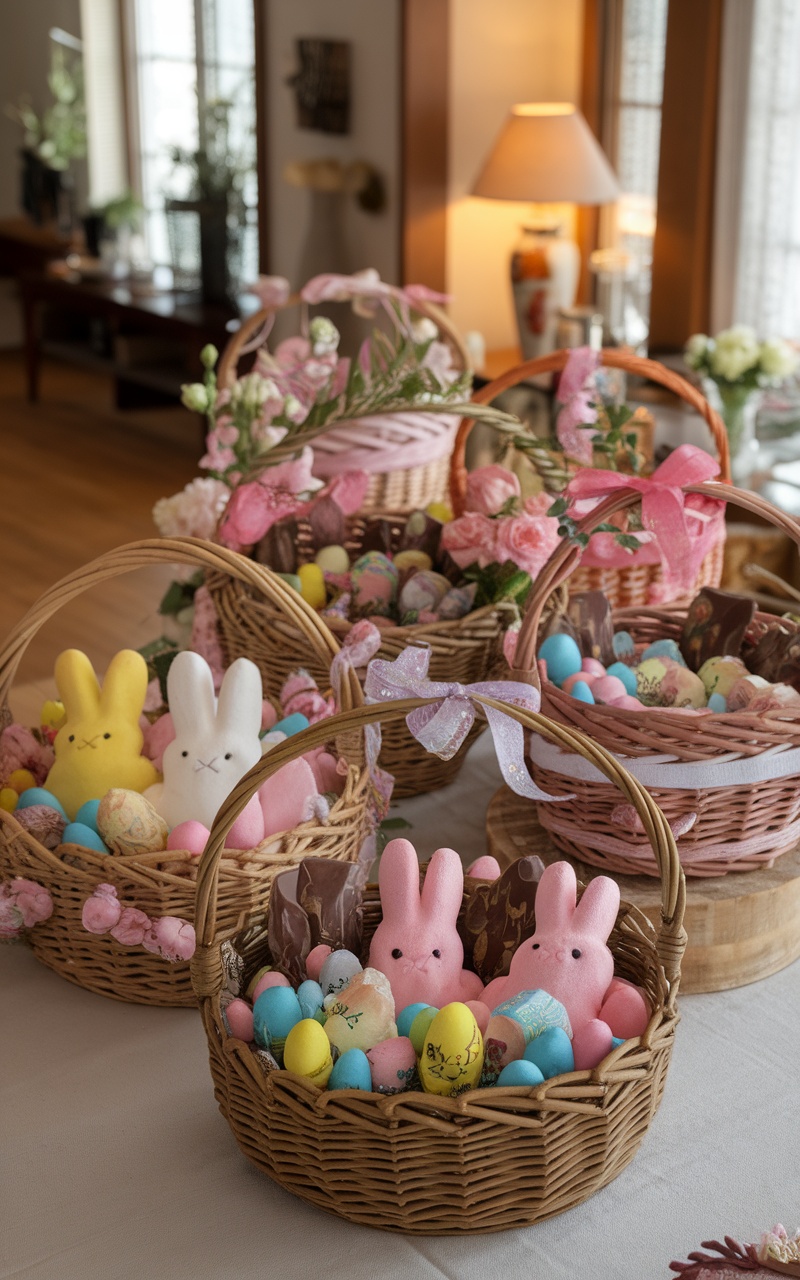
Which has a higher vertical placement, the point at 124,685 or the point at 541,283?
the point at 541,283

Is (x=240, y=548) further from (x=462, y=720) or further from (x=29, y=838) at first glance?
(x=462, y=720)

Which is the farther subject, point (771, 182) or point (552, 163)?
point (552, 163)

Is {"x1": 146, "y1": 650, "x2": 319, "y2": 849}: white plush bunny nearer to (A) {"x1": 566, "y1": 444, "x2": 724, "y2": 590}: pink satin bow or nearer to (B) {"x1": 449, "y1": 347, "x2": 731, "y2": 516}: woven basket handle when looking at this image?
(A) {"x1": 566, "y1": 444, "x2": 724, "y2": 590}: pink satin bow

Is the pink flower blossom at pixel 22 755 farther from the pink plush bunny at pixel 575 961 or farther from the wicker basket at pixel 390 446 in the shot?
the wicker basket at pixel 390 446

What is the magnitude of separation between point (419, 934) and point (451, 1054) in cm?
15

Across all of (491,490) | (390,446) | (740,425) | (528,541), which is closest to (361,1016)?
(528,541)

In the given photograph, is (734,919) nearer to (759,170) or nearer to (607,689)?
(607,689)

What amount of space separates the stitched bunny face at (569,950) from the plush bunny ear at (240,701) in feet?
1.08

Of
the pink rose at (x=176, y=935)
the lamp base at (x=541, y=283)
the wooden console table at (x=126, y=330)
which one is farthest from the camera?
the wooden console table at (x=126, y=330)

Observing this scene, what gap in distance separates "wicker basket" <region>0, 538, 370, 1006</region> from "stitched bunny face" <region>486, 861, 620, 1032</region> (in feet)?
0.77

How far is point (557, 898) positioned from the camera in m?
1.03

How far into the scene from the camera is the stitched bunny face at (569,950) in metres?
1.01

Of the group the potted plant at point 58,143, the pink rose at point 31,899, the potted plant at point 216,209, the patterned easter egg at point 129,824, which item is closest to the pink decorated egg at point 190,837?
the patterned easter egg at point 129,824

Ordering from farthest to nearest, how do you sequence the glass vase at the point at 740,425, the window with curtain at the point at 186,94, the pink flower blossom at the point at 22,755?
the window with curtain at the point at 186,94 < the glass vase at the point at 740,425 < the pink flower blossom at the point at 22,755
